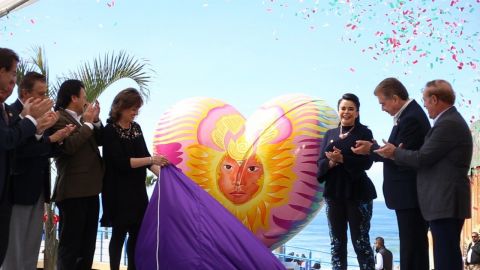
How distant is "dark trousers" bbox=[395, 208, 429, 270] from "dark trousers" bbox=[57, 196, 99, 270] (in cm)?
160

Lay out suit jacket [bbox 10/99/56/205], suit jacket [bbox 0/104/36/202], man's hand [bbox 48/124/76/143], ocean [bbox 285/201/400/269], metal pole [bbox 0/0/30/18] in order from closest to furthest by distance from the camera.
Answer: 1. suit jacket [bbox 0/104/36/202]
2. suit jacket [bbox 10/99/56/205]
3. man's hand [bbox 48/124/76/143]
4. metal pole [bbox 0/0/30/18]
5. ocean [bbox 285/201/400/269]

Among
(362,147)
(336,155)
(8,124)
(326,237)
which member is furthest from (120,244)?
(326,237)

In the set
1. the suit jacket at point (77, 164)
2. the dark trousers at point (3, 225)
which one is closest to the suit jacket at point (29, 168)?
the suit jacket at point (77, 164)

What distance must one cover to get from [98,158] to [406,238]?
1.66 meters

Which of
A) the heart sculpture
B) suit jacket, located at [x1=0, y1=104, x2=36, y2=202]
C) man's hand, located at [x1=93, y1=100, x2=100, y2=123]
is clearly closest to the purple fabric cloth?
man's hand, located at [x1=93, y1=100, x2=100, y2=123]

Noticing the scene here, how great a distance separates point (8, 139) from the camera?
7.66 feet

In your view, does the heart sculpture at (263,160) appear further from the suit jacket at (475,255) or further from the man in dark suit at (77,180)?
the suit jacket at (475,255)

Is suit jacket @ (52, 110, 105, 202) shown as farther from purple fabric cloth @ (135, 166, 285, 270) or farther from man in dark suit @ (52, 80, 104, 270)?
purple fabric cloth @ (135, 166, 285, 270)

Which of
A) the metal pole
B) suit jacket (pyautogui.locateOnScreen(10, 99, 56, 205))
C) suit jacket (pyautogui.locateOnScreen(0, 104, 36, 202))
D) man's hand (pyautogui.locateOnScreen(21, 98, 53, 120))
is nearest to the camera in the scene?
suit jacket (pyautogui.locateOnScreen(0, 104, 36, 202))

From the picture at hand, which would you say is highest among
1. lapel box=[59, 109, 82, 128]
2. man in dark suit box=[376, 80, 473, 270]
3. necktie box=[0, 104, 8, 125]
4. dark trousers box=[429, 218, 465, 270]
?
lapel box=[59, 109, 82, 128]

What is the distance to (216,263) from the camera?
3.01 meters

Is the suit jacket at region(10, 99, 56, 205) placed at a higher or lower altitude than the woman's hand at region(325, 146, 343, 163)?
lower

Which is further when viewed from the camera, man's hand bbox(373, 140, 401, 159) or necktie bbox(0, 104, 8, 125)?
man's hand bbox(373, 140, 401, 159)

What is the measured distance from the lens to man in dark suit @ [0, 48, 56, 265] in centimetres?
238
